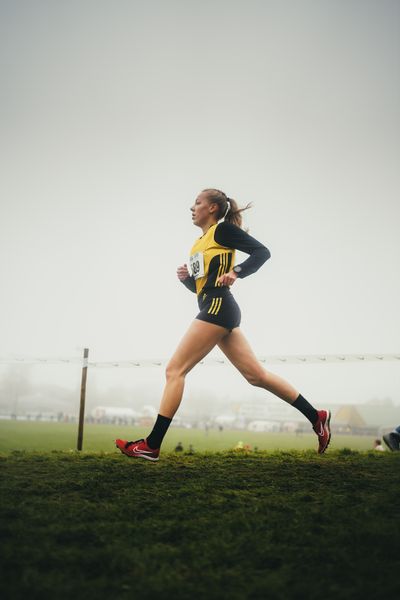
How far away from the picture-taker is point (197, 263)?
3824 millimetres

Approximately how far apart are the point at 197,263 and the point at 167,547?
2577 mm

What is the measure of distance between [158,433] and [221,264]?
1.59 metres

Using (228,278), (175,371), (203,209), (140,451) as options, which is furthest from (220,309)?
(140,451)

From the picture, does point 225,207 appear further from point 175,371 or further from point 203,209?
point 175,371

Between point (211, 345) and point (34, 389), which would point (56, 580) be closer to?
point (211, 345)

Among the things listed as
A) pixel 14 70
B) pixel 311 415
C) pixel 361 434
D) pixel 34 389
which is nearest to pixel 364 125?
pixel 361 434

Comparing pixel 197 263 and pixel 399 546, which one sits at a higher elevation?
pixel 197 263

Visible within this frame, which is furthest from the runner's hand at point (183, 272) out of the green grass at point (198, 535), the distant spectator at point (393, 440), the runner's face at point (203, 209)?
the distant spectator at point (393, 440)

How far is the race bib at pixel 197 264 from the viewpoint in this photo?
12.4 feet

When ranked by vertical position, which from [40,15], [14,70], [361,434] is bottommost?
[361,434]

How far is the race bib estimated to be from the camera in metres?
3.78

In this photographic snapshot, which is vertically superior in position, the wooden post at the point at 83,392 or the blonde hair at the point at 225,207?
the blonde hair at the point at 225,207

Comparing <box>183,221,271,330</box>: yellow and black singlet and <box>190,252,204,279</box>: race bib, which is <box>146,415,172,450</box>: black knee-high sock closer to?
<box>183,221,271,330</box>: yellow and black singlet

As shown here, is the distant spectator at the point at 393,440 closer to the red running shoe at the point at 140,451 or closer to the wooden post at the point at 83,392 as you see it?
the red running shoe at the point at 140,451
